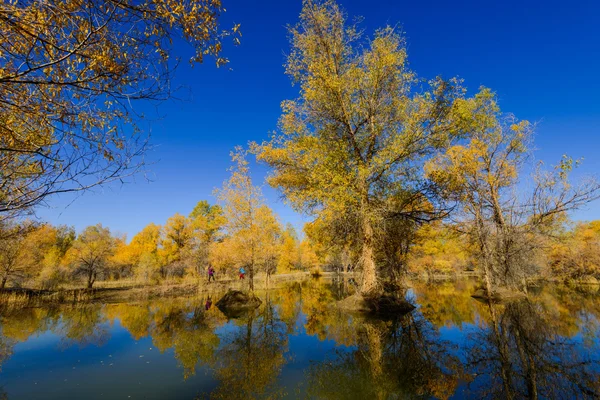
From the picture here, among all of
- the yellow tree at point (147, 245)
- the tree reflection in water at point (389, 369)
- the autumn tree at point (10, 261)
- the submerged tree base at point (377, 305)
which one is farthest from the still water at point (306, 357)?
the yellow tree at point (147, 245)

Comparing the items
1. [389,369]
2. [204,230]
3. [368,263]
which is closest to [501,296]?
[368,263]

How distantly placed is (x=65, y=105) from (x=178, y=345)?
6569mm

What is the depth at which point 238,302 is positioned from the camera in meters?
14.4

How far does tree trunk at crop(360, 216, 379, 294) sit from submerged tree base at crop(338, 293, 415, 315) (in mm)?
427

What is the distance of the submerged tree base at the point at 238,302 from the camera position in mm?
13898

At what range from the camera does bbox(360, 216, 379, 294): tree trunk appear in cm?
1298

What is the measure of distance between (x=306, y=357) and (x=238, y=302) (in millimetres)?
8955

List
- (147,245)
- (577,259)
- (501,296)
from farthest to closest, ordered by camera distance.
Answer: (147,245) < (577,259) < (501,296)

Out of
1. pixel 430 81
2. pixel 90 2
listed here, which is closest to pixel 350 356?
pixel 90 2

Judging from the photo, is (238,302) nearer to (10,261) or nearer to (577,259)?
(10,261)

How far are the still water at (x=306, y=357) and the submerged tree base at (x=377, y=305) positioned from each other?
4.16ft

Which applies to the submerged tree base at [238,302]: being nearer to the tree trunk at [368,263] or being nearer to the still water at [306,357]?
the still water at [306,357]

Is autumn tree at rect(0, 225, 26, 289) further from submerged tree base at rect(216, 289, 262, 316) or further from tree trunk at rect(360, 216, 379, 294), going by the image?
tree trunk at rect(360, 216, 379, 294)

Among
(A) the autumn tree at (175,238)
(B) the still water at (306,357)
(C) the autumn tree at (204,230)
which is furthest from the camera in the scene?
(A) the autumn tree at (175,238)
